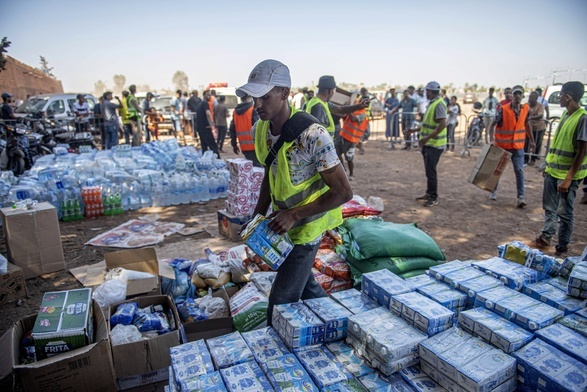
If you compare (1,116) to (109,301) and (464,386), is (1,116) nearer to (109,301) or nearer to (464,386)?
(109,301)

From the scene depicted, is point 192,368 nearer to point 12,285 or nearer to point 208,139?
point 12,285

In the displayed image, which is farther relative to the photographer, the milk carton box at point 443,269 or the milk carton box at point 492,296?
the milk carton box at point 443,269

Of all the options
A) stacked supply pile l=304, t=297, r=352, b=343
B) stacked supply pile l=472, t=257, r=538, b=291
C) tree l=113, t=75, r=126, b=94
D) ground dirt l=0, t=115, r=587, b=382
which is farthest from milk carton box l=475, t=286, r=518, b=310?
tree l=113, t=75, r=126, b=94

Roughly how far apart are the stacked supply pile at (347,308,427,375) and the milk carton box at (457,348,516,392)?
277mm

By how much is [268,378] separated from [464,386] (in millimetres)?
947

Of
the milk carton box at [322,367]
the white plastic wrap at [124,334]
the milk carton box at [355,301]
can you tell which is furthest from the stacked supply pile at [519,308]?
the white plastic wrap at [124,334]

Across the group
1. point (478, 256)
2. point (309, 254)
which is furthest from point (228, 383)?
point (478, 256)

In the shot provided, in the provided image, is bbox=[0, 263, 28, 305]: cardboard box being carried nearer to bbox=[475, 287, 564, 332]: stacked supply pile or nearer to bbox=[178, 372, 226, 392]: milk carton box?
bbox=[178, 372, 226, 392]: milk carton box

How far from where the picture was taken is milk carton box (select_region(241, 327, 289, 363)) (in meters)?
2.21

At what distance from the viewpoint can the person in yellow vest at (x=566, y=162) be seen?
14.6 ft

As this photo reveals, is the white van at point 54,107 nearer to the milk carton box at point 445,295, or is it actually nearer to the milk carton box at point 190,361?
the milk carton box at point 190,361

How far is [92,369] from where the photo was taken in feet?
8.35

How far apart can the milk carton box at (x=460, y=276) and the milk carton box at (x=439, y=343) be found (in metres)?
0.50

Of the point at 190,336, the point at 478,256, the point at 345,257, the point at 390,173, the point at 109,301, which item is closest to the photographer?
the point at 190,336
